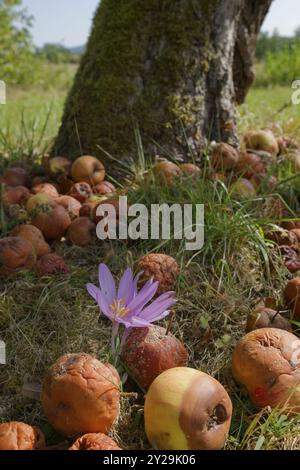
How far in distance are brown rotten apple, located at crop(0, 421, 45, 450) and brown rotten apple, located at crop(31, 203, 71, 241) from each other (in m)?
1.23

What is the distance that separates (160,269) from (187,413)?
75 centimetres

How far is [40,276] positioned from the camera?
2.33 m

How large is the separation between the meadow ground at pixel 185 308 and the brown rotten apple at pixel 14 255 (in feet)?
0.15

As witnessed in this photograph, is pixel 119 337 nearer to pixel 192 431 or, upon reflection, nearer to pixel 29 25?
pixel 192 431

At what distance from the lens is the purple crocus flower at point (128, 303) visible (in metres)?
1.81

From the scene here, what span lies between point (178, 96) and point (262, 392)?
1.99 m

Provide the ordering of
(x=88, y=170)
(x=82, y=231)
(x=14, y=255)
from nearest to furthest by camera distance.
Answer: (x=14, y=255) < (x=82, y=231) < (x=88, y=170)

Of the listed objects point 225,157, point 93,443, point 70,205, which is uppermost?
point 225,157

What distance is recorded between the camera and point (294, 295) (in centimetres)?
214

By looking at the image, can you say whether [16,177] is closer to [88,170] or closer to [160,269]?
[88,170]

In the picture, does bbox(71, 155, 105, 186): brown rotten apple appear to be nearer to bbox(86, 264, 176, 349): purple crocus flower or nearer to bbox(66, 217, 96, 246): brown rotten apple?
bbox(66, 217, 96, 246): brown rotten apple

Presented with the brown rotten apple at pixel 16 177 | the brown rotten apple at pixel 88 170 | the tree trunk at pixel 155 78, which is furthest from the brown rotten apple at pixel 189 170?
the brown rotten apple at pixel 16 177

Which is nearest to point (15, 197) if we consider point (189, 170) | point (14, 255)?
point (14, 255)
